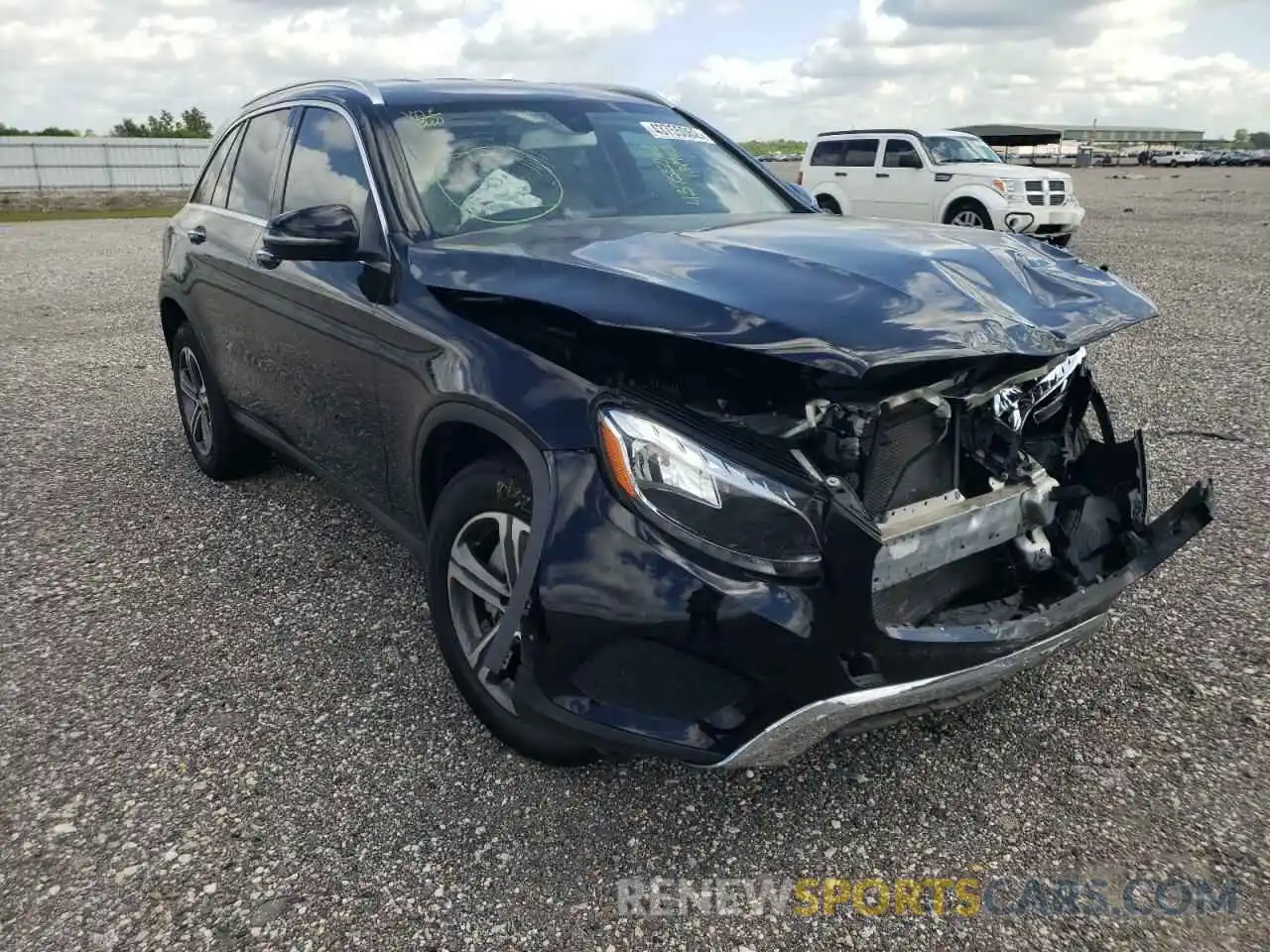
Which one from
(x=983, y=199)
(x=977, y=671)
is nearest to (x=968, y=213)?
(x=983, y=199)

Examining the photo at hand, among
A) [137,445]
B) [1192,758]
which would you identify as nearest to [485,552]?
[1192,758]

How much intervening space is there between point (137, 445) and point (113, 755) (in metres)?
3.51

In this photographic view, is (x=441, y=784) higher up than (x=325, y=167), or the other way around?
(x=325, y=167)

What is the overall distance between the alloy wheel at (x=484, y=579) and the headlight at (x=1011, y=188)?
13.6 m

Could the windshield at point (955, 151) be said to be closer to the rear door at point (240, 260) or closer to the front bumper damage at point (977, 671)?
the rear door at point (240, 260)

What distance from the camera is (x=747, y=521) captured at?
2.14 m

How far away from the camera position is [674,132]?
410cm

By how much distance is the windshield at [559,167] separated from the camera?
3285mm

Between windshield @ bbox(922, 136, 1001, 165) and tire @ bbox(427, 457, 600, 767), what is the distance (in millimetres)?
14151

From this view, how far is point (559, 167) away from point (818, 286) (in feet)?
5.13

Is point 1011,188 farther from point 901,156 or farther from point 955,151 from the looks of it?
point 901,156

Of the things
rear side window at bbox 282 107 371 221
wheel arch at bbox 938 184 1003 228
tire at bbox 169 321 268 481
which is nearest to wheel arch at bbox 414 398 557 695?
rear side window at bbox 282 107 371 221

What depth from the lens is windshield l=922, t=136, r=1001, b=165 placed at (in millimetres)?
15133

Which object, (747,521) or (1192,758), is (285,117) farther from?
(1192,758)
